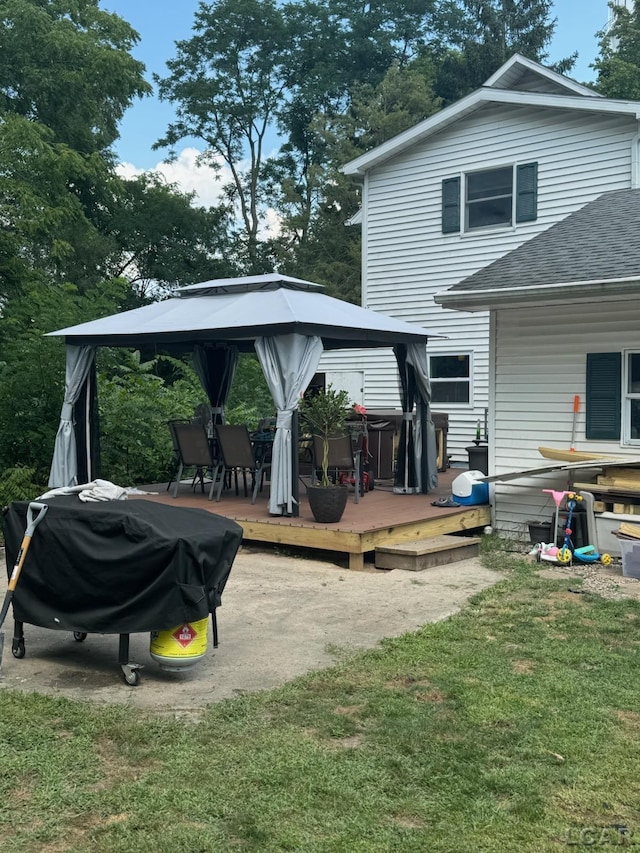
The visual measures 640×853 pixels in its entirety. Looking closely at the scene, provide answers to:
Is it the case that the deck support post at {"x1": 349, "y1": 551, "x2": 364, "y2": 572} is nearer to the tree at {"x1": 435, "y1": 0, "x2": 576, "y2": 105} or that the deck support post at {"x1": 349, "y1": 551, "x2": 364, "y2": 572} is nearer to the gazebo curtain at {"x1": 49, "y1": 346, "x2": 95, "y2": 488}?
the gazebo curtain at {"x1": 49, "y1": 346, "x2": 95, "y2": 488}

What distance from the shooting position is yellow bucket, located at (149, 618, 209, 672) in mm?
4461

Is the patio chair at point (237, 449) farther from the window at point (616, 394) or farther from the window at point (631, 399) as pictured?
the window at point (631, 399)

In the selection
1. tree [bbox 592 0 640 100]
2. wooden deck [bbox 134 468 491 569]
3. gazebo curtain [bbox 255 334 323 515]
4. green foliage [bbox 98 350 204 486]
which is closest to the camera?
wooden deck [bbox 134 468 491 569]

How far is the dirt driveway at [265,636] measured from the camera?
4438mm

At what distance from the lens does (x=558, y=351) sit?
8867mm

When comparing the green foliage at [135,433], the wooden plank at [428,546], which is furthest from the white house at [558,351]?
the green foliage at [135,433]

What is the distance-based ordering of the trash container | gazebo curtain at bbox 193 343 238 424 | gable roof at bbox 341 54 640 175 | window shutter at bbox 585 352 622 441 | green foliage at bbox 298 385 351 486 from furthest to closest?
gable roof at bbox 341 54 640 175
gazebo curtain at bbox 193 343 238 424
the trash container
window shutter at bbox 585 352 622 441
green foliage at bbox 298 385 351 486

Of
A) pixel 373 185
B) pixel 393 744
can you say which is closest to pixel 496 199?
pixel 373 185

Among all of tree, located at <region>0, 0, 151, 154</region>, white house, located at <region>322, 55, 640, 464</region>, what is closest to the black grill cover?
white house, located at <region>322, 55, 640, 464</region>

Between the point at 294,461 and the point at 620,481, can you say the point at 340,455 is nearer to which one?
the point at 294,461

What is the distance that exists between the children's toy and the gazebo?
2391 millimetres

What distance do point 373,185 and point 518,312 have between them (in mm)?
6809

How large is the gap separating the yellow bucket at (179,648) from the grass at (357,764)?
455 millimetres

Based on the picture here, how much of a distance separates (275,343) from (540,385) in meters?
2.98
